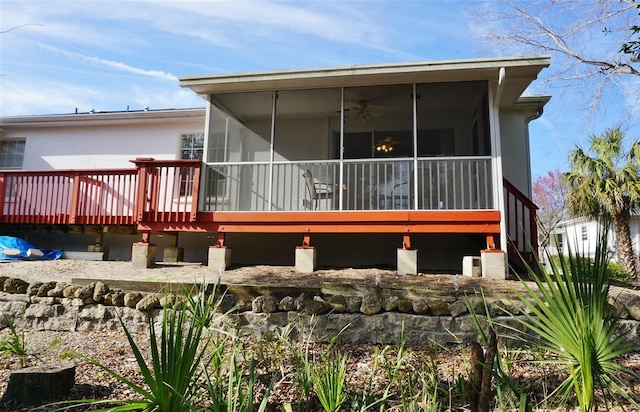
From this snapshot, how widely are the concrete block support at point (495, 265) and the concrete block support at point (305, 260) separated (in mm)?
2761

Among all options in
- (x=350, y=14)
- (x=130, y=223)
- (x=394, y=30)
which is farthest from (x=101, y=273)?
(x=394, y=30)

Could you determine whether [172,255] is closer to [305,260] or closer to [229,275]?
[229,275]

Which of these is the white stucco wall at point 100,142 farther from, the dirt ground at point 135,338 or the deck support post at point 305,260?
the deck support post at point 305,260

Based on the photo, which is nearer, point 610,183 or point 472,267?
point 472,267

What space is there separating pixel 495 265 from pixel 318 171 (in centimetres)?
399

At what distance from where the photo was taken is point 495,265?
6445mm

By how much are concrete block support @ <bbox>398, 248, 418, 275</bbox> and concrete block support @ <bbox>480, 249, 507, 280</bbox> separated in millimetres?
1075

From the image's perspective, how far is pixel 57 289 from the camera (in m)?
4.75

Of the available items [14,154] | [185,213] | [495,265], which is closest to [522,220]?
[495,265]

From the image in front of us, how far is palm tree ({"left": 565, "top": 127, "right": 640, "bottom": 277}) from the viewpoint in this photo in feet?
34.1

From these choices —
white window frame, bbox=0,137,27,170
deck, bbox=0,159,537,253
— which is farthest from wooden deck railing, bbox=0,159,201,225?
white window frame, bbox=0,137,27,170

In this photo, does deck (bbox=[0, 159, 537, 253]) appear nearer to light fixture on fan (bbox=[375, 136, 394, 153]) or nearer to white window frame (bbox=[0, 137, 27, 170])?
Result: white window frame (bbox=[0, 137, 27, 170])

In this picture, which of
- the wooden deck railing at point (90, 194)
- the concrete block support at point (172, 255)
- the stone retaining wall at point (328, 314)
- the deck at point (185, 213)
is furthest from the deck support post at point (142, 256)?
the stone retaining wall at point (328, 314)

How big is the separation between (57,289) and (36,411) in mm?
2368
